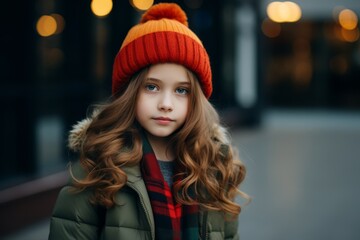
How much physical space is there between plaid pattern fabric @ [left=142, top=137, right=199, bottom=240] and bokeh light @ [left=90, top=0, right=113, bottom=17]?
18.2ft

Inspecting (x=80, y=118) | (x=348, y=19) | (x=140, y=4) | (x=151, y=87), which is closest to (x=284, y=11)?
(x=348, y=19)

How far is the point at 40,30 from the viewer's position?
21.5 feet

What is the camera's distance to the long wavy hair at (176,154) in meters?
2.25

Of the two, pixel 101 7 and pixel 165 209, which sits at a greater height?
pixel 101 7

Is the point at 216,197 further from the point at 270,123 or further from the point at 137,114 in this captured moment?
the point at 270,123

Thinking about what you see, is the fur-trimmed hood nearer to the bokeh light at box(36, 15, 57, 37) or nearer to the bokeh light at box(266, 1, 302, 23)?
the bokeh light at box(36, 15, 57, 37)

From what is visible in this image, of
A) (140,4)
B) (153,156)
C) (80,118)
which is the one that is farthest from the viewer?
(140,4)

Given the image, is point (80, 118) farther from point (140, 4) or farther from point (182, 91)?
point (182, 91)

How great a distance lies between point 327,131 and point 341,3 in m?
6.12

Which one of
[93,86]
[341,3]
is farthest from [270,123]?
[93,86]

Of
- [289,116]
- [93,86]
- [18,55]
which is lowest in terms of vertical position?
[289,116]

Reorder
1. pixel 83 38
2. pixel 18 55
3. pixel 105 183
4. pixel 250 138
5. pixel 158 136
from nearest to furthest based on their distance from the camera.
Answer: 1. pixel 105 183
2. pixel 158 136
3. pixel 18 55
4. pixel 83 38
5. pixel 250 138

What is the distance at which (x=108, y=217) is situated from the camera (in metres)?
2.20

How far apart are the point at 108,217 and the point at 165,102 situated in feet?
1.59
